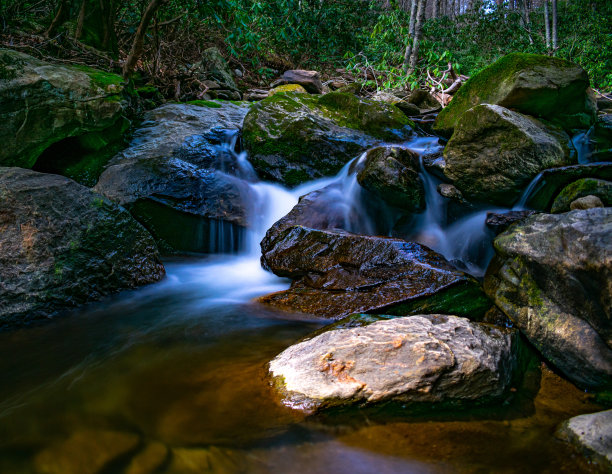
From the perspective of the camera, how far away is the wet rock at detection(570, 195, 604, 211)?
355cm

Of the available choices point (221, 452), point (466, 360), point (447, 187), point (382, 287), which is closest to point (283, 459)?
point (221, 452)

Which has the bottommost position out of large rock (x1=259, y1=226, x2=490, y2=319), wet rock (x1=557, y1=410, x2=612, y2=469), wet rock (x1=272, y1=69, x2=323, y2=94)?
wet rock (x1=557, y1=410, x2=612, y2=469)

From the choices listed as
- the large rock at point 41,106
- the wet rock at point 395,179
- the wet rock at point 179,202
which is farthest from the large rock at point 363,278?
the large rock at point 41,106

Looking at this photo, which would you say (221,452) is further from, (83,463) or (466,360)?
(466,360)

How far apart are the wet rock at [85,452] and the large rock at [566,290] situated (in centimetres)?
296

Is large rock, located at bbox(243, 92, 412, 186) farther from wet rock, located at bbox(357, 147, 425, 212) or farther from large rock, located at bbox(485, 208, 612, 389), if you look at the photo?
large rock, located at bbox(485, 208, 612, 389)

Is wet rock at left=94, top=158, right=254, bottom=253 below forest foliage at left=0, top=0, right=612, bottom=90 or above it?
below

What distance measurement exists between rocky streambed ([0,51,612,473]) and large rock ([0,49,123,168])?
0.03 meters

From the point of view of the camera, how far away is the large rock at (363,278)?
11.7ft

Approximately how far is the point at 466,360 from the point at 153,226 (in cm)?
503

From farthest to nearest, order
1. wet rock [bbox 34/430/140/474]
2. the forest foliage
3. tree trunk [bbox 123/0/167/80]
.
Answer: the forest foliage, tree trunk [bbox 123/0/167/80], wet rock [bbox 34/430/140/474]

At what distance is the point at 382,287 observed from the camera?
12.6 ft

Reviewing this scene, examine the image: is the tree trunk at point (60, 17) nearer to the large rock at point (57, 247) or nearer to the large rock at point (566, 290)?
the large rock at point (57, 247)

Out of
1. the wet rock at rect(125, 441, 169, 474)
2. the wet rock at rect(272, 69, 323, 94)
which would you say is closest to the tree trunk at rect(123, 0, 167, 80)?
the wet rock at rect(272, 69, 323, 94)
